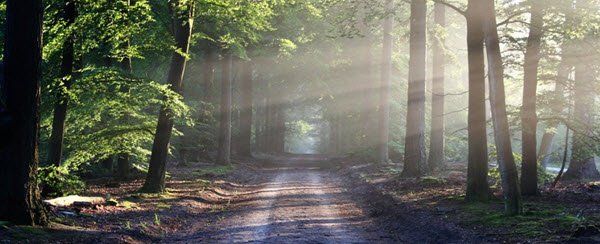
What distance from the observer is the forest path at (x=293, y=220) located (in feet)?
28.2

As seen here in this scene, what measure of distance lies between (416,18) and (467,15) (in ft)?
23.3

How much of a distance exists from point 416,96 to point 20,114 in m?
14.9

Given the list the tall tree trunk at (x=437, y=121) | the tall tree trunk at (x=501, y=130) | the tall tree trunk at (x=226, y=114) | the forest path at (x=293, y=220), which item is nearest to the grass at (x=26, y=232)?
the forest path at (x=293, y=220)

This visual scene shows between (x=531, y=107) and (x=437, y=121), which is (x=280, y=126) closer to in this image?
(x=437, y=121)

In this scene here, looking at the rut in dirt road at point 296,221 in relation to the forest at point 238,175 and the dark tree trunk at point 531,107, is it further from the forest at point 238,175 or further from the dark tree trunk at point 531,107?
the dark tree trunk at point 531,107

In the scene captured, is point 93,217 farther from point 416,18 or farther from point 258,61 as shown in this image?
point 258,61

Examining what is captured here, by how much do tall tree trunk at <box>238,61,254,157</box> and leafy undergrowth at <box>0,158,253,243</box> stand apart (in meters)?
18.3

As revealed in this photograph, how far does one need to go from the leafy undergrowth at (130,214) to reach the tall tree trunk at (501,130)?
680cm

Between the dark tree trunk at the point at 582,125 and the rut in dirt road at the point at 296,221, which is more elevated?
the dark tree trunk at the point at 582,125

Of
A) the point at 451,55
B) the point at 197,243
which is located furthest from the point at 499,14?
the point at 197,243

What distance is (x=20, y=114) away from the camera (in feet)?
24.5

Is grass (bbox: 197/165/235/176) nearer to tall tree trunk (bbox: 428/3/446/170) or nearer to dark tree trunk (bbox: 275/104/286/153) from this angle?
tall tree trunk (bbox: 428/3/446/170)

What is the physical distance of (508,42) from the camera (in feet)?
43.0

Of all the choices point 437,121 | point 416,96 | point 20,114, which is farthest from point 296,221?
point 437,121
